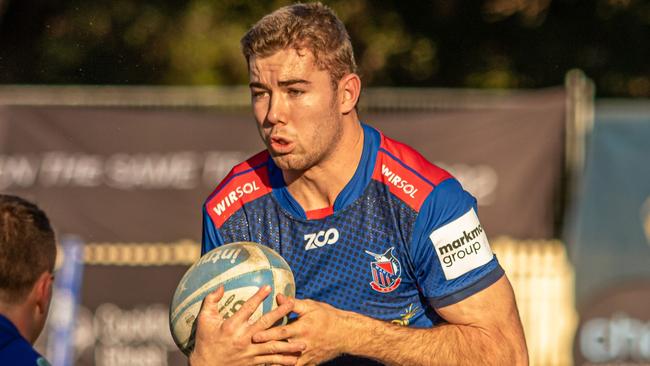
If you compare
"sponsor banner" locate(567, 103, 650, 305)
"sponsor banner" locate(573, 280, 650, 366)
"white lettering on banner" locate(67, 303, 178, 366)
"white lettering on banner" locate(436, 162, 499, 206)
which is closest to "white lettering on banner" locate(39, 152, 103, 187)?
"white lettering on banner" locate(67, 303, 178, 366)

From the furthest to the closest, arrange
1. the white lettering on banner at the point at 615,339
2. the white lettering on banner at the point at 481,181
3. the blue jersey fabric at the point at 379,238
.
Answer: the white lettering on banner at the point at 481,181 → the white lettering on banner at the point at 615,339 → the blue jersey fabric at the point at 379,238

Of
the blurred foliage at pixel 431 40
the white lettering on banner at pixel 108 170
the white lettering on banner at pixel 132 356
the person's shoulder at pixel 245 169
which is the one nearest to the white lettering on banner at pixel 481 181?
the white lettering on banner at pixel 108 170

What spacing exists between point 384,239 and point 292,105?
0.78 m

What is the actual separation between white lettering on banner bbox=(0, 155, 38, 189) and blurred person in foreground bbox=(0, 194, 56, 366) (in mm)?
5729

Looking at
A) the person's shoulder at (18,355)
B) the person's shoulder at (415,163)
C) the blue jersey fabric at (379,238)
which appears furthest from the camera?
the person's shoulder at (415,163)

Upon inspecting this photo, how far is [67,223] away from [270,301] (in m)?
6.28

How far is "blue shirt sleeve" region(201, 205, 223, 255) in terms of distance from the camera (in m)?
6.05

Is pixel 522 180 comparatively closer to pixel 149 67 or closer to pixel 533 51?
pixel 533 51

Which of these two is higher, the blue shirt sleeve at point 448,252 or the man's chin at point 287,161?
the man's chin at point 287,161

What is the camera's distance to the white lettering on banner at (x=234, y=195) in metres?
6.10

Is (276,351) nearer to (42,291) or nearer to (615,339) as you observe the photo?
(42,291)

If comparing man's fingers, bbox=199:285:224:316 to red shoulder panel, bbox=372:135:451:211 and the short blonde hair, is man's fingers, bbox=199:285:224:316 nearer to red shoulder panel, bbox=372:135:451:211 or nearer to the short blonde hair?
red shoulder panel, bbox=372:135:451:211

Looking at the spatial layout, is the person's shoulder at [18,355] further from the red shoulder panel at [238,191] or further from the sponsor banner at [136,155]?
the sponsor banner at [136,155]

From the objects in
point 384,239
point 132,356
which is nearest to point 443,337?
point 384,239
